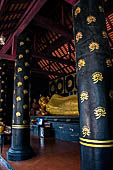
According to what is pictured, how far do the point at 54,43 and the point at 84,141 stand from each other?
26.0 feet

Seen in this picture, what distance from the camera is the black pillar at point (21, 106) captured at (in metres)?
3.34

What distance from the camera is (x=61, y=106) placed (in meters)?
7.22

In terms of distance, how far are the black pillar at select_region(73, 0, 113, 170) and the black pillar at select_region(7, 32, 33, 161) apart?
2.17m

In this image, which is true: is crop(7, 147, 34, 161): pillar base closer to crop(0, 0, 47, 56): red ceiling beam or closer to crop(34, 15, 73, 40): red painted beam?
crop(0, 0, 47, 56): red ceiling beam

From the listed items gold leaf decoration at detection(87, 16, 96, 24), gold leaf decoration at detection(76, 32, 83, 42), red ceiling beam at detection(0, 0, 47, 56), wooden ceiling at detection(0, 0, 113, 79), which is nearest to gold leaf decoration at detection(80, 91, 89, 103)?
gold leaf decoration at detection(76, 32, 83, 42)

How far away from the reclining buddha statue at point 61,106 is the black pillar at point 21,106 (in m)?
3.24

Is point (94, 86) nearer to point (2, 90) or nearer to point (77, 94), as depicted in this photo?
point (77, 94)

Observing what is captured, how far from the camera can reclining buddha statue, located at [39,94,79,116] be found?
6617 millimetres

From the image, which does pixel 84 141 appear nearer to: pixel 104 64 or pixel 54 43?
pixel 104 64

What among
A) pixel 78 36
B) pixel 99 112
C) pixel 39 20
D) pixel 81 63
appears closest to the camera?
pixel 99 112

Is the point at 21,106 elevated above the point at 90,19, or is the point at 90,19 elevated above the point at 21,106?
the point at 90,19

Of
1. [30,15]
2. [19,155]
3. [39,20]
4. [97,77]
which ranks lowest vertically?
[19,155]

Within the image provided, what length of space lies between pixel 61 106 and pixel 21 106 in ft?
12.6

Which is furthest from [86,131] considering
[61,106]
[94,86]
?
[61,106]
